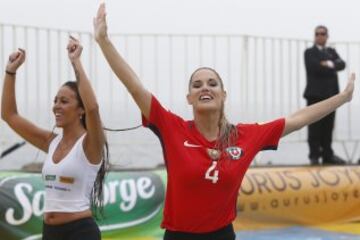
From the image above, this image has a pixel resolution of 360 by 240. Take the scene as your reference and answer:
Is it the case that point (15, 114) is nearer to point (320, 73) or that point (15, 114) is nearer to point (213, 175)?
point (213, 175)

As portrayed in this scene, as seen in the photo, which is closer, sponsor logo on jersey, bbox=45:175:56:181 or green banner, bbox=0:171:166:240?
sponsor logo on jersey, bbox=45:175:56:181

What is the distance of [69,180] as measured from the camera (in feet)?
10.8

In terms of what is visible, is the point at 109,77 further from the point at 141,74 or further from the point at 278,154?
the point at 278,154

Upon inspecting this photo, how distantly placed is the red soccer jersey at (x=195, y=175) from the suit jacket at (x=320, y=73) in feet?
15.2

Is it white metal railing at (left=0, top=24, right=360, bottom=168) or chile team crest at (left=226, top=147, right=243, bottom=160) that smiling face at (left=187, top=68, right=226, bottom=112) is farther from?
white metal railing at (left=0, top=24, right=360, bottom=168)

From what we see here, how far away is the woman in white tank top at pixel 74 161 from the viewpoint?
3.24 meters

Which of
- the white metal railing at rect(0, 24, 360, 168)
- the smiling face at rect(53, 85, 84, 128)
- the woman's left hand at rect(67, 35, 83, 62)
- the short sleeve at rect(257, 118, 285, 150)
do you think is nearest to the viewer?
the short sleeve at rect(257, 118, 285, 150)

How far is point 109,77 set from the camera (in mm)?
7367

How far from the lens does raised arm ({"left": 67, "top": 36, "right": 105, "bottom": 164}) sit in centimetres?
317

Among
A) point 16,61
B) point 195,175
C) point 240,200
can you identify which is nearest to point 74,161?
point 16,61

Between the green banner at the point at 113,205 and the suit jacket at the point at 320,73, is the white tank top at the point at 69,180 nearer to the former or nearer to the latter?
the green banner at the point at 113,205

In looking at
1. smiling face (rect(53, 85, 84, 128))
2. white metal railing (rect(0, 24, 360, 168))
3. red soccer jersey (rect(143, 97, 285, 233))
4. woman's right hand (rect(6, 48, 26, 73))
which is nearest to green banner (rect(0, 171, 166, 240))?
white metal railing (rect(0, 24, 360, 168))

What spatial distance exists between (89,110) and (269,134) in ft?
2.60

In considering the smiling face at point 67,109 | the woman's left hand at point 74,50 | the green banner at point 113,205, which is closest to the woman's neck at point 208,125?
the woman's left hand at point 74,50
